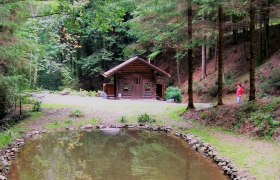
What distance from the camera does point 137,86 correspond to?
37.0m

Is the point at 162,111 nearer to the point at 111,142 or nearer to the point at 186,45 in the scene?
the point at 186,45

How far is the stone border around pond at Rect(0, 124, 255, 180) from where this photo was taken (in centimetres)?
1106

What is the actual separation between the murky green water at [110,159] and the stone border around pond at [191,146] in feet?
0.78

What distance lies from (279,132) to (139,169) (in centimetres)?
588

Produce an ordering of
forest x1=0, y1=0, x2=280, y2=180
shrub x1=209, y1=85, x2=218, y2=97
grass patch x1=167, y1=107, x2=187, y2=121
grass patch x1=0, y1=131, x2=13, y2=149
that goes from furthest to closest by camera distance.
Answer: shrub x1=209, y1=85, x2=218, y2=97, grass patch x1=167, y1=107, x2=187, y2=121, grass patch x1=0, y1=131, x2=13, y2=149, forest x1=0, y1=0, x2=280, y2=180

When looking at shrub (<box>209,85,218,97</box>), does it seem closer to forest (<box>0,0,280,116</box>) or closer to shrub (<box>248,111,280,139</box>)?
forest (<box>0,0,280,116</box>)

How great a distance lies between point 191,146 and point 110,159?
3.67 m

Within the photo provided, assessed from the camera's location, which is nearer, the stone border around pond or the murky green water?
the stone border around pond

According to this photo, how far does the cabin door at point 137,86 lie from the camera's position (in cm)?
3688

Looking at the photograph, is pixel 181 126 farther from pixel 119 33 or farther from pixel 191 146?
pixel 119 33

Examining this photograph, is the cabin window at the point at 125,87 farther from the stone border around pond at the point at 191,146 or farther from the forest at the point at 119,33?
the stone border around pond at the point at 191,146

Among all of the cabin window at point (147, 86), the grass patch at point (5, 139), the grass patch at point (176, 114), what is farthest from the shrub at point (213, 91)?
the grass patch at point (5, 139)

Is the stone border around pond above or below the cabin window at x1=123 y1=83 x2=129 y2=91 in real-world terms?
below

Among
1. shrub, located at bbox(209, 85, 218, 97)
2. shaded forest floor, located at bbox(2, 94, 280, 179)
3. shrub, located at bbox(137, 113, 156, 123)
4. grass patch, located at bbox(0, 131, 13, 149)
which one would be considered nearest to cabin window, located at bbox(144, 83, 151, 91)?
shrub, located at bbox(209, 85, 218, 97)
